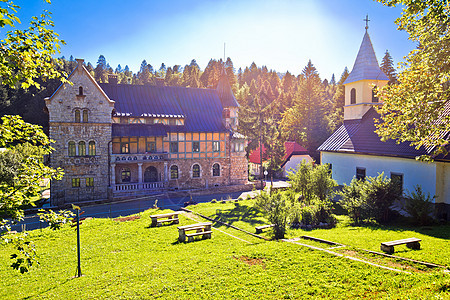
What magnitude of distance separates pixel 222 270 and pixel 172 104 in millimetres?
29402

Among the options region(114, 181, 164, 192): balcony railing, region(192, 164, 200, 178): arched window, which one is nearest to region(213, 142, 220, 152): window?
region(192, 164, 200, 178): arched window

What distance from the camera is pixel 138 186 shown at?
29.9 meters

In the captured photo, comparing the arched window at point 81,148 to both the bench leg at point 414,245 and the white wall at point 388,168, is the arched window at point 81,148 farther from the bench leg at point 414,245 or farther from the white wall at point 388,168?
the bench leg at point 414,245

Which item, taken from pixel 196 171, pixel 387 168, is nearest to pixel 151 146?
pixel 196 171

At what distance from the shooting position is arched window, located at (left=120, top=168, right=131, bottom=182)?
102 ft

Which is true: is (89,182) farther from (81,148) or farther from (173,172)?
(173,172)

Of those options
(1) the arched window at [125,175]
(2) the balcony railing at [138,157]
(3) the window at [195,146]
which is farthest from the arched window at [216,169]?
(1) the arched window at [125,175]

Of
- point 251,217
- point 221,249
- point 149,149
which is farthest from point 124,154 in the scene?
point 221,249

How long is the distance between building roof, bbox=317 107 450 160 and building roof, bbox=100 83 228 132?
47.7 ft

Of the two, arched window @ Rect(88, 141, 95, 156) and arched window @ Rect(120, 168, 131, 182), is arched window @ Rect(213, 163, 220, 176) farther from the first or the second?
arched window @ Rect(88, 141, 95, 156)

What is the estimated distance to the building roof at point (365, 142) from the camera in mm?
19483

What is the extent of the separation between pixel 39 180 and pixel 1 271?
6.90 m

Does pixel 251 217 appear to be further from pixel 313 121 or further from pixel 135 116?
pixel 313 121

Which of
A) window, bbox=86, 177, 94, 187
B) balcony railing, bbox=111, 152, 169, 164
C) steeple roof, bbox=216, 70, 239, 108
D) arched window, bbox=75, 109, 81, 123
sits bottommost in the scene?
window, bbox=86, 177, 94, 187
